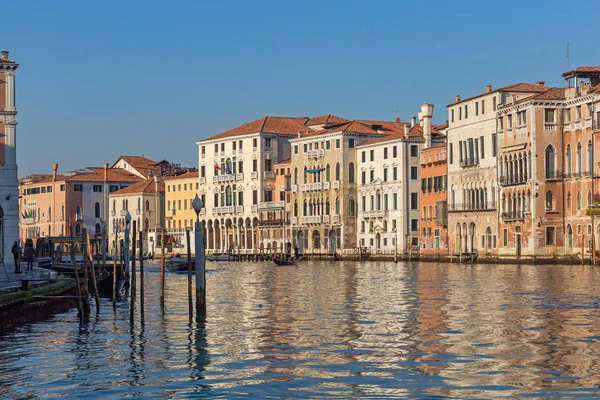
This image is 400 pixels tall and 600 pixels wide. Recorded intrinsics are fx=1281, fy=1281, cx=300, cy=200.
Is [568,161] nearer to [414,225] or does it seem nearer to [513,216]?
[513,216]

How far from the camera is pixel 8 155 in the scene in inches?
1938

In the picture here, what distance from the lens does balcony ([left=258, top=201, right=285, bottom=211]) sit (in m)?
94.5

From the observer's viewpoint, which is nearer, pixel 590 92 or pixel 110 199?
pixel 590 92

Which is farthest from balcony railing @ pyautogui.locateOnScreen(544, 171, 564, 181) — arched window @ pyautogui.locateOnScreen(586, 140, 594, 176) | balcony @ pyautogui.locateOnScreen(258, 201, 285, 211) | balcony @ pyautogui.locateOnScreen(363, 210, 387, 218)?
balcony @ pyautogui.locateOnScreen(258, 201, 285, 211)

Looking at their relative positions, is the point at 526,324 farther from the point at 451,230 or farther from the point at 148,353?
the point at 451,230

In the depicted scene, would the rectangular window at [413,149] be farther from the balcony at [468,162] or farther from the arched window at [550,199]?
the arched window at [550,199]

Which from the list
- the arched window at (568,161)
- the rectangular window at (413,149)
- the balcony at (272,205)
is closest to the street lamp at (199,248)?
the arched window at (568,161)

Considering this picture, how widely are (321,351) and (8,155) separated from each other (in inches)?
1337

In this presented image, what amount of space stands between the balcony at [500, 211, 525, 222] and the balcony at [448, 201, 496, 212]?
6.45 feet

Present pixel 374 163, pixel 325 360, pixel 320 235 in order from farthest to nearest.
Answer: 1. pixel 320 235
2. pixel 374 163
3. pixel 325 360

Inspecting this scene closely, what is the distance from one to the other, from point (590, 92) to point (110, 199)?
6191cm

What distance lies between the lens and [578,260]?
5853 cm

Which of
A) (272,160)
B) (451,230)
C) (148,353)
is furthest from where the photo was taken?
(272,160)

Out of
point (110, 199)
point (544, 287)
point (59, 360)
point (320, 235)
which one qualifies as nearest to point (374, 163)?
point (320, 235)
